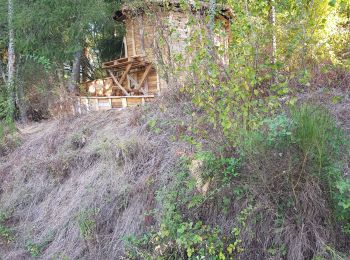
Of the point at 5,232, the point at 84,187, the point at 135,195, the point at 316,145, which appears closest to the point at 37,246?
the point at 5,232

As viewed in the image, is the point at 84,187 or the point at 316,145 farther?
the point at 84,187

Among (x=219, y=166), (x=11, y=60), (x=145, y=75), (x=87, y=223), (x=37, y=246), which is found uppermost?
(x=11, y=60)

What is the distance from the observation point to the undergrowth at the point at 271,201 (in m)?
2.54

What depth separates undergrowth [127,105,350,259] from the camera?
8.32ft

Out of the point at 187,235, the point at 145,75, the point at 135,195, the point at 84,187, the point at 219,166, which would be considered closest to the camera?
the point at 187,235

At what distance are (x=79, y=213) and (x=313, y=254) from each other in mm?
2808

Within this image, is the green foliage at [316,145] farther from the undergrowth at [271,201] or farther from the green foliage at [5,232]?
the green foliage at [5,232]

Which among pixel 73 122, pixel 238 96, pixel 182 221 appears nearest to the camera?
pixel 238 96

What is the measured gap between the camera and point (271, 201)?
110 inches

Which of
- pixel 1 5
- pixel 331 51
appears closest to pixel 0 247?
pixel 331 51

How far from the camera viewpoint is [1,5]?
8.52 metres

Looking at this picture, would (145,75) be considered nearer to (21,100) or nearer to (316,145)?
(21,100)

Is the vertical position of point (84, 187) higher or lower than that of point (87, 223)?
higher

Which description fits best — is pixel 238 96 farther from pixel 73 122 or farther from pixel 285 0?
pixel 73 122
